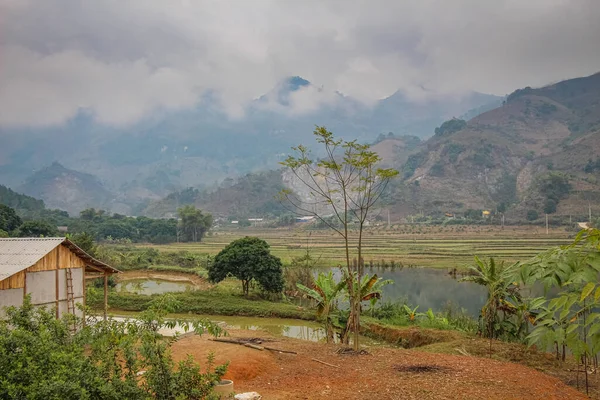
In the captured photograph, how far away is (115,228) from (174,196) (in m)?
96.4

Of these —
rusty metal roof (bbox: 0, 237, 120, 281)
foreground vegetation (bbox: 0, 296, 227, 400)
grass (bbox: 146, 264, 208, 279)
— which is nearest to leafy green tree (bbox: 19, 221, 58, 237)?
grass (bbox: 146, 264, 208, 279)

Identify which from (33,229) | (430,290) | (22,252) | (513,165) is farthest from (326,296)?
(513,165)

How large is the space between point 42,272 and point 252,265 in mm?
12567

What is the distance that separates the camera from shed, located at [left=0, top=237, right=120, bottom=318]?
11.7m

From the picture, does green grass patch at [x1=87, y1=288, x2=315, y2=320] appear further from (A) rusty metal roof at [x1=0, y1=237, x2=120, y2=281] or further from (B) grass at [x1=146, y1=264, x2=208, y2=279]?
(B) grass at [x1=146, y1=264, x2=208, y2=279]

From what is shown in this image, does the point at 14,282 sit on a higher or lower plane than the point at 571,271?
lower

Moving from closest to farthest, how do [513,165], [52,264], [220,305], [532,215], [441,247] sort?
[52,264], [220,305], [441,247], [532,215], [513,165]

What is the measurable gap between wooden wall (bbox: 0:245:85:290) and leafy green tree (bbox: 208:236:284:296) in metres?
10.9

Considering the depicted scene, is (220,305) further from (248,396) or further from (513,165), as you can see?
(513,165)

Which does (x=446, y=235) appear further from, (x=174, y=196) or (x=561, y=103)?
(x=561, y=103)

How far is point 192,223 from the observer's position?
224 ft

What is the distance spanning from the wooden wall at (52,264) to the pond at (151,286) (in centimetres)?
1672

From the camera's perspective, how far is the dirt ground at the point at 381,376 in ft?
26.6

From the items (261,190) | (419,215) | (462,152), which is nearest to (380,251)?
(419,215)
